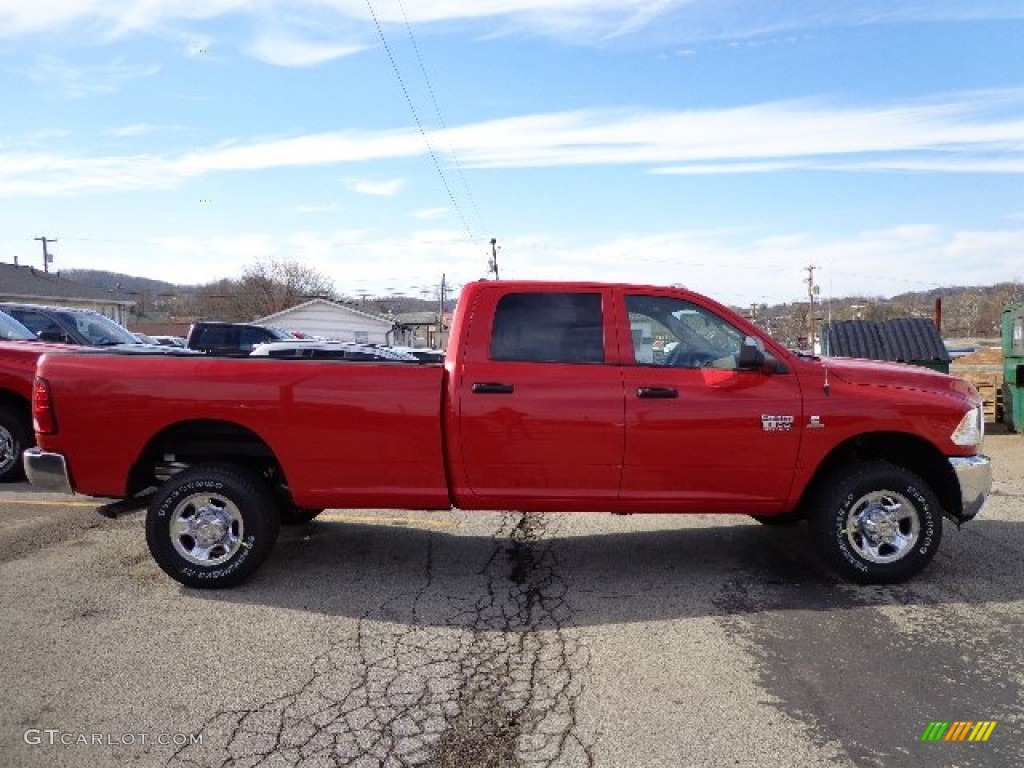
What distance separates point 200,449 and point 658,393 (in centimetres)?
304

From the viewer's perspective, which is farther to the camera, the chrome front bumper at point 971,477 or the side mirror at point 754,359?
the chrome front bumper at point 971,477

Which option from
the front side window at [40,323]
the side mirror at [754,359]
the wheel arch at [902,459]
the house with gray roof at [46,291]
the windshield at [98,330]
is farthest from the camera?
the house with gray roof at [46,291]

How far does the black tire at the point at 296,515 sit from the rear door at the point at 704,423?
8.67ft

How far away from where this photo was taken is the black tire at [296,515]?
5.78 metres

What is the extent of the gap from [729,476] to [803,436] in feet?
1.74

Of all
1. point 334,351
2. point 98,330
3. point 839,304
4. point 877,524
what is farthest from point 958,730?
point 839,304

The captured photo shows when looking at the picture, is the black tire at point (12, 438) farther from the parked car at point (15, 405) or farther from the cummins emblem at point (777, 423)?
the cummins emblem at point (777, 423)

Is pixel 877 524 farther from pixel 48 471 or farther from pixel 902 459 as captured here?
pixel 48 471

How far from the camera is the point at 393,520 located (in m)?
6.46

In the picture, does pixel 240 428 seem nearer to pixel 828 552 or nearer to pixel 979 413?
pixel 828 552

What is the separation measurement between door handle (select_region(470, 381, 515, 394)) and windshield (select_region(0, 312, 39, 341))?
7.25 metres

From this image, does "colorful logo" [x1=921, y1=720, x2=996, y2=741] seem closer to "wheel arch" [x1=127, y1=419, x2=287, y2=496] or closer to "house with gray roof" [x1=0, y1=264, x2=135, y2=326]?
"wheel arch" [x1=127, y1=419, x2=287, y2=496]

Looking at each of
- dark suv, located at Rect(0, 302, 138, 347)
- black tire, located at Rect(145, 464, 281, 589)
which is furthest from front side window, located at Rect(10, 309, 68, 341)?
black tire, located at Rect(145, 464, 281, 589)

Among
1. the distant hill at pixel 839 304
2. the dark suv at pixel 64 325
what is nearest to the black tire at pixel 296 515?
the dark suv at pixel 64 325
